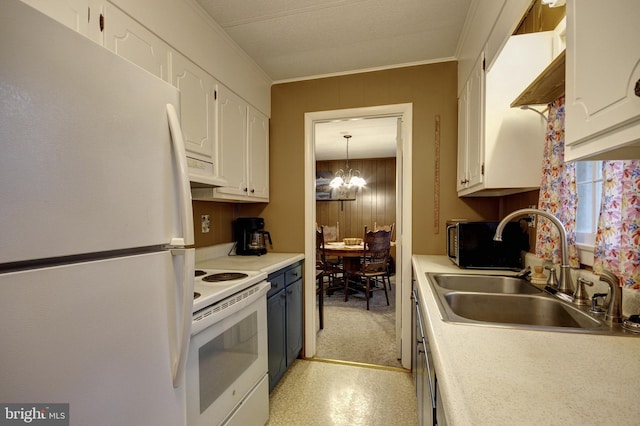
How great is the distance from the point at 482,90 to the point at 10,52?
183 centimetres

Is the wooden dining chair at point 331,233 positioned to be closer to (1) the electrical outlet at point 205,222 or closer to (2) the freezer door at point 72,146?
(1) the electrical outlet at point 205,222

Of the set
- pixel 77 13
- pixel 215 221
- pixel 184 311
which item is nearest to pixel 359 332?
pixel 215 221

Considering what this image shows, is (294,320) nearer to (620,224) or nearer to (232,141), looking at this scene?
(232,141)

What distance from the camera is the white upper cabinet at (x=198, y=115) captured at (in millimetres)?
1568

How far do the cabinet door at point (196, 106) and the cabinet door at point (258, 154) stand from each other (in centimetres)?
49

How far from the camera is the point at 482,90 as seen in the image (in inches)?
61.7

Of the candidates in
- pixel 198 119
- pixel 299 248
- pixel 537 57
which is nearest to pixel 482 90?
pixel 537 57

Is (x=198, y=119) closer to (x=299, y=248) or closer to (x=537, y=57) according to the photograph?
(x=299, y=248)

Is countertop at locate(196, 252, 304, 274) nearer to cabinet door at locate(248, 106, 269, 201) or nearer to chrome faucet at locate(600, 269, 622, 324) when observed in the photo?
cabinet door at locate(248, 106, 269, 201)

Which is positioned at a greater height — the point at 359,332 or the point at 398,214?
the point at 398,214

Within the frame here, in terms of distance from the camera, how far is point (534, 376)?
2.09 ft

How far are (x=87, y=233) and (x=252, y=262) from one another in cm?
157

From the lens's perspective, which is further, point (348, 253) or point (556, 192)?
point (348, 253)

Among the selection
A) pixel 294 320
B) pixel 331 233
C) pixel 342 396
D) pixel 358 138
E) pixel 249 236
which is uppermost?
pixel 358 138
